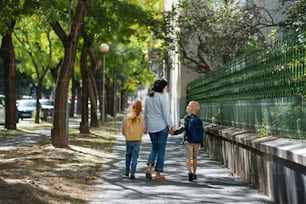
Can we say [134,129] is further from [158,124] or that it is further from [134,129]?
[158,124]

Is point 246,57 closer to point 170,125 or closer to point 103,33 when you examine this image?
point 170,125

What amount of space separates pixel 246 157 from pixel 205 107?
8317mm

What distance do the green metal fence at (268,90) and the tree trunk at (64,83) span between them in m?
4.42

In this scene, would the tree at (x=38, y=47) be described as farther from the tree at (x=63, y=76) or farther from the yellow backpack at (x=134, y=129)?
the yellow backpack at (x=134, y=129)

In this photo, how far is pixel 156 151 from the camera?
11.1 meters

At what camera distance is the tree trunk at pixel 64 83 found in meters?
16.9

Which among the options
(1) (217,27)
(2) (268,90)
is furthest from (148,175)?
(1) (217,27)

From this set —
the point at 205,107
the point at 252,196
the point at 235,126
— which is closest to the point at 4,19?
the point at 205,107

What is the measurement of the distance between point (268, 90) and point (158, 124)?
7.29 ft

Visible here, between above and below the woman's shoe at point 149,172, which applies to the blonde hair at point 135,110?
above

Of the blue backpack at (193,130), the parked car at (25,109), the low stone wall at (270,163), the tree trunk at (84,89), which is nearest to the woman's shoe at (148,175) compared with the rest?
the blue backpack at (193,130)

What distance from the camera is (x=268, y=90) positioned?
9.72 meters

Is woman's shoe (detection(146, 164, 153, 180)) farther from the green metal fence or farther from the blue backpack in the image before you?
the green metal fence

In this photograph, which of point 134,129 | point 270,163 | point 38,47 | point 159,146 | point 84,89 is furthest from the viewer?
point 38,47
